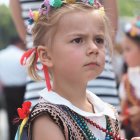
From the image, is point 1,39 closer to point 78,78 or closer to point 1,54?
point 1,54

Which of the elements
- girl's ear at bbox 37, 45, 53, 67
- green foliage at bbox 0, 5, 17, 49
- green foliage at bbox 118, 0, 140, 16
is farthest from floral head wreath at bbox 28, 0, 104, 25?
green foliage at bbox 0, 5, 17, 49

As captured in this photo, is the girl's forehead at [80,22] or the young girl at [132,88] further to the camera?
the young girl at [132,88]

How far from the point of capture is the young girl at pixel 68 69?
9.07ft

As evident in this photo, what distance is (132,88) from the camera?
620 cm

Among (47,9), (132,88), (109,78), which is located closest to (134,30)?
(132,88)

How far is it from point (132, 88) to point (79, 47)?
3468mm

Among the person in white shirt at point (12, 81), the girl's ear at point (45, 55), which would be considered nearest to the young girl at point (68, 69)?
the girl's ear at point (45, 55)

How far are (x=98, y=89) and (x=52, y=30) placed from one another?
1.05m

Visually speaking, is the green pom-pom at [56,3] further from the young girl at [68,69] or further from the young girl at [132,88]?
the young girl at [132,88]

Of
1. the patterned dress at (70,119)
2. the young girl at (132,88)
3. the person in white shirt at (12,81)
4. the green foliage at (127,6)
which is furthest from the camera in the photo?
the green foliage at (127,6)

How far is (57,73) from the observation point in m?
2.89

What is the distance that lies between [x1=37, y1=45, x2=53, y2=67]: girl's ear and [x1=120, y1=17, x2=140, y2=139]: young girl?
3.21m

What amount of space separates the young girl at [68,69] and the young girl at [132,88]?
10.0ft

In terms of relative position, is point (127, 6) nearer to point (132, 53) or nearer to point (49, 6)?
point (132, 53)
